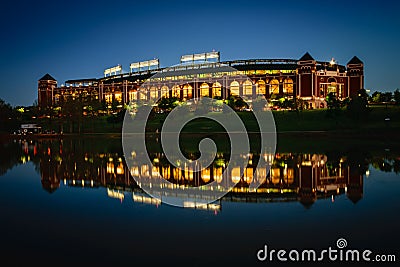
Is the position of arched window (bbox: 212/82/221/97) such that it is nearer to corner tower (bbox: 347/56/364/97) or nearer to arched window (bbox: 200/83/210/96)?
arched window (bbox: 200/83/210/96)

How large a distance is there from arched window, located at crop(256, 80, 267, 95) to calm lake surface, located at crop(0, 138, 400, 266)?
97051 mm

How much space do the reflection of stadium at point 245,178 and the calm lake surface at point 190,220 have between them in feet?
0.28

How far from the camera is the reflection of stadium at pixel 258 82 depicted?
110 meters

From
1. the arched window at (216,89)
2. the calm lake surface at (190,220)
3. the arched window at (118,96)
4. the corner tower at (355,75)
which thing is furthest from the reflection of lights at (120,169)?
the arched window at (118,96)

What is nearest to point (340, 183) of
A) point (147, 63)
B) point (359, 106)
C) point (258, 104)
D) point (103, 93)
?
point (359, 106)

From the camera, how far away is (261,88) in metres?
118

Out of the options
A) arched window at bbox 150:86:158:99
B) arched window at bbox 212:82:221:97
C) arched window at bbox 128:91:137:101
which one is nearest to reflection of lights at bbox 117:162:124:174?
arched window at bbox 212:82:221:97

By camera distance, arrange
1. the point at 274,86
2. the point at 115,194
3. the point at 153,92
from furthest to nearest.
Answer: the point at 153,92 < the point at 274,86 < the point at 115,194

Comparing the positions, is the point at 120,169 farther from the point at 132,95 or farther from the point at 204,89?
the point at 132,95

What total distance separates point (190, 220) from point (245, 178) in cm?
863

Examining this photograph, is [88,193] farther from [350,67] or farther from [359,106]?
[350,67]

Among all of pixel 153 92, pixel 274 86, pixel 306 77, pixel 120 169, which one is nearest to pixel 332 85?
pixel 306 77

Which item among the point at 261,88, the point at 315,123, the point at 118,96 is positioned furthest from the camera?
the point at 118,96

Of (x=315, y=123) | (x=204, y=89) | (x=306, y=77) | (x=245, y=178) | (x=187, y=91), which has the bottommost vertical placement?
(x=245, y=178)
